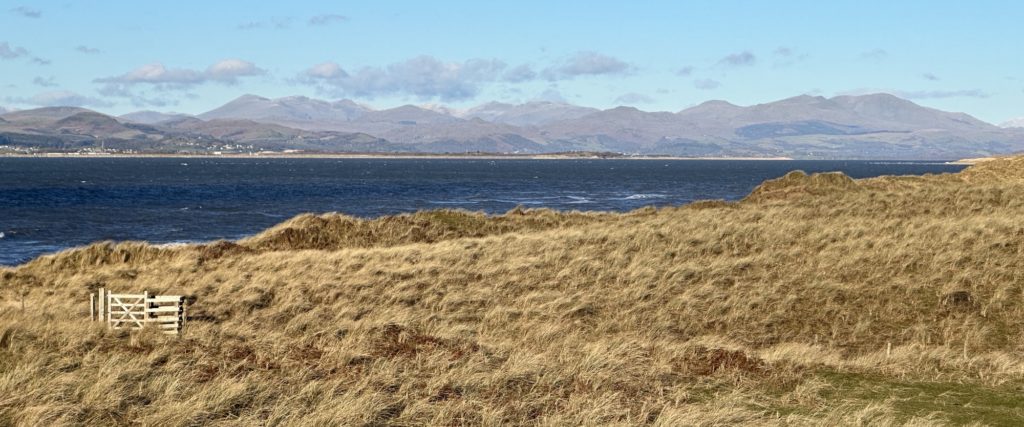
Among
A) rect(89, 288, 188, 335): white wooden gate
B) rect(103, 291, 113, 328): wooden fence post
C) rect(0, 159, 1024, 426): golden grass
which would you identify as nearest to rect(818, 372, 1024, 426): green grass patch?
rect(0, 159, 1024, 426): golden grass

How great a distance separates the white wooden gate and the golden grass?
2.77ft

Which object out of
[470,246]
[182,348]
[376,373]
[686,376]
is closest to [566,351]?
[686,376]

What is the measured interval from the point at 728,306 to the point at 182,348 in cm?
1274

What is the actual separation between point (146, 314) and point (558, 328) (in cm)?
929

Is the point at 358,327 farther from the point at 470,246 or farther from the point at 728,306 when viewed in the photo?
the point at 470,246

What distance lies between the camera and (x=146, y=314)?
21.5m

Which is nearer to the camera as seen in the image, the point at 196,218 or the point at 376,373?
the point at 376,373

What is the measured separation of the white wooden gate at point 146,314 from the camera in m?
21.3

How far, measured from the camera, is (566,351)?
1792cm

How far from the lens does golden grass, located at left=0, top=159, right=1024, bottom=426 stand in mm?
13547

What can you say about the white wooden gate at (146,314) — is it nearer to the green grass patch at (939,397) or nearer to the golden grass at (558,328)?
the golden grass at (558,328)

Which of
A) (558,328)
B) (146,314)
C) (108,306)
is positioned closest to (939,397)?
(558,328)

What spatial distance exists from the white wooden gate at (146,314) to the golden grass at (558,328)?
0.84m

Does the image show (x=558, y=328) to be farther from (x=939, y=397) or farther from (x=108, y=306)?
(x=108, y=306)
